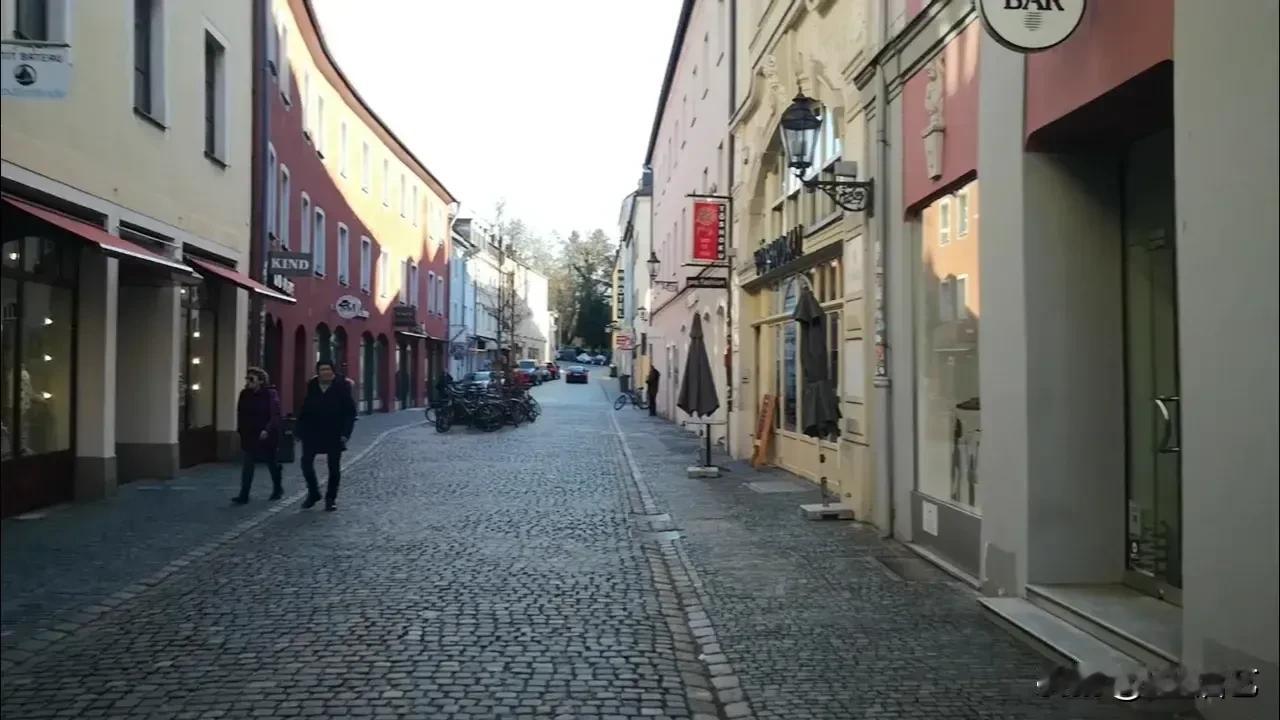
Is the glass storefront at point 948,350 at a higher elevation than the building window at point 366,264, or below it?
below

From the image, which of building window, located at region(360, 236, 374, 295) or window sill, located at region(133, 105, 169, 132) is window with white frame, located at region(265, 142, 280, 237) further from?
building window, located at region(360, 236, 374, 295)

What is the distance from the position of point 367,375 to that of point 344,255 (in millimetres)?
5039

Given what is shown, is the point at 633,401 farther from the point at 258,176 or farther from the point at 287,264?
the point at 258,176

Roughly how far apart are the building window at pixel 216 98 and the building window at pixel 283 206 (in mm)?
5000

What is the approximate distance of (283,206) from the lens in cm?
2217

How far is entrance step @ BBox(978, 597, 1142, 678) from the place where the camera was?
5570mm

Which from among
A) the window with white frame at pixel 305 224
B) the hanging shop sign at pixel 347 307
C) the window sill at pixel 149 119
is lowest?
the hanging shop sign at pixel 347 307

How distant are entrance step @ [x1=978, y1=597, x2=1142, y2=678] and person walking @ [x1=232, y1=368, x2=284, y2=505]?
8.36m

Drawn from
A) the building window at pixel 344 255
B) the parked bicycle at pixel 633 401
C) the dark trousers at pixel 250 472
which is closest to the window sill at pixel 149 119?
the dark trousers at pixel 250 472

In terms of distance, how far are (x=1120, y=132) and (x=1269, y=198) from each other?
2.41m

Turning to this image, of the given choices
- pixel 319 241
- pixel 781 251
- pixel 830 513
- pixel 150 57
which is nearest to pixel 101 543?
pixel 150 57

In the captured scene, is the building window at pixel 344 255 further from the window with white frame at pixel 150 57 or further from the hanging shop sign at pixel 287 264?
the window with white frame at pixel 150 57

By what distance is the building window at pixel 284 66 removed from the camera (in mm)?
20781

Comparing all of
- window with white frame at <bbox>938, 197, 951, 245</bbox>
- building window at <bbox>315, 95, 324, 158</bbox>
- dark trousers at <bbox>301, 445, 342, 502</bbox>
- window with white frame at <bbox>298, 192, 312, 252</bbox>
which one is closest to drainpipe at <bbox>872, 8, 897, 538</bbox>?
window with white frame at <bbox>938, 197, 951, 245</bbox>
